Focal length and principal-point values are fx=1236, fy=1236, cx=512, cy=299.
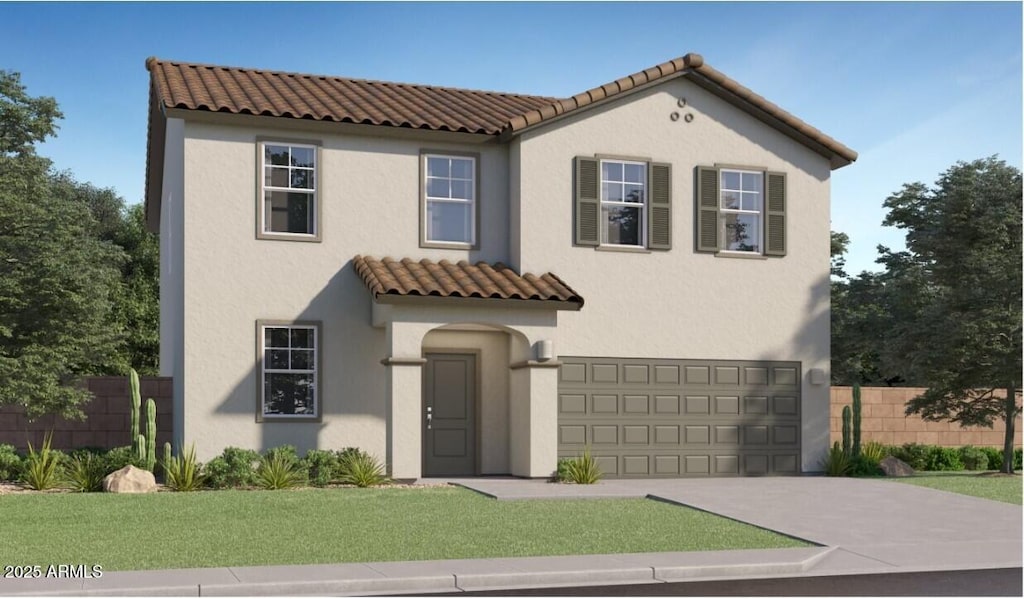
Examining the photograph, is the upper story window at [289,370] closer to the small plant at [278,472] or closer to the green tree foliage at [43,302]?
the small plant at [278,472]

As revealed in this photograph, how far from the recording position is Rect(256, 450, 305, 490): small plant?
19.8 meters

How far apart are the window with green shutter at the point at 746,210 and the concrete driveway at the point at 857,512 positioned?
14.8 ft

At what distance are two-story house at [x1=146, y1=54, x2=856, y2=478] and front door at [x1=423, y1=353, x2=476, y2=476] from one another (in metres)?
0.04

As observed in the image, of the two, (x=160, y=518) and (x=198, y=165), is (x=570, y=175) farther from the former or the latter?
(x=160, y=518)

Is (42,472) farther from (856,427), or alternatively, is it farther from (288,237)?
(856,427)

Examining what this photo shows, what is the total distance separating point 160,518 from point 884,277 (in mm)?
31235

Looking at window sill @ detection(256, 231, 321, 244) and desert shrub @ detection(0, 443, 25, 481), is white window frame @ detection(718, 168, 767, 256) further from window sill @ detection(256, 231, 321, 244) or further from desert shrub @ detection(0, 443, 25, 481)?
desert shrub @ detection(0, 443, 25, 481)

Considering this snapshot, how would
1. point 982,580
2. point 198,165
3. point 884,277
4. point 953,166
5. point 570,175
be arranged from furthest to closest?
point 884,277 < point 953,166 < point 570,175 < point 198,165 < point 982,580

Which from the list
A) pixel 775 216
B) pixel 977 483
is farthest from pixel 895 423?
pixel 775 216

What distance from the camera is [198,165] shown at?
21.2 metres

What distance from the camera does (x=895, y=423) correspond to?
2797cm

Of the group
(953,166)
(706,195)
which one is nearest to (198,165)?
(706,195)

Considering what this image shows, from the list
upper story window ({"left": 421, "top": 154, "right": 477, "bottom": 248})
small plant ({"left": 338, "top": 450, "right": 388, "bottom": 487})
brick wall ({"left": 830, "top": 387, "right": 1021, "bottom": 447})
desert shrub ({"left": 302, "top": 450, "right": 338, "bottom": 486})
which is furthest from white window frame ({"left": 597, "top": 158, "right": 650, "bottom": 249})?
brick wall ({"left": 830, "top": 387, "right": 1021, "bottom": 447})

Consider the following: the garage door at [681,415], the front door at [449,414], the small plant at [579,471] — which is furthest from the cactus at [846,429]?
the front door at [449,414]
